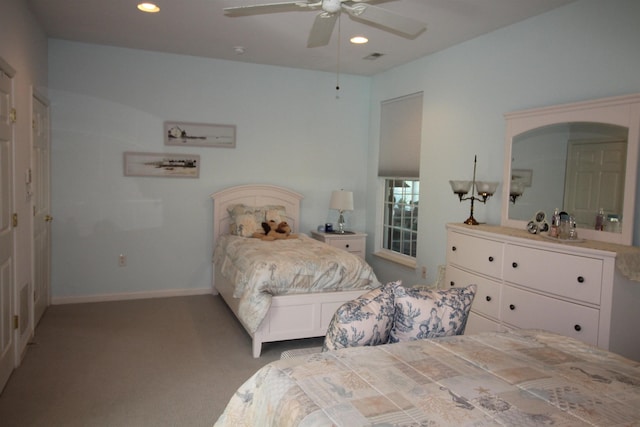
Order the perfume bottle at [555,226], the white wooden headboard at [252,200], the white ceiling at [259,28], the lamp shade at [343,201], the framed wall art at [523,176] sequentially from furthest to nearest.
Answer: the lamp shade at [343,201] → the white wooden headboard at [252,200] → the framed wall art at [523,176] → the white ceiling at [259,28] → the perfume bottle at [555,226]

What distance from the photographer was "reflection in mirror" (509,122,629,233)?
2.97 m

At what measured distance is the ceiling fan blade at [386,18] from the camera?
7.94 ft

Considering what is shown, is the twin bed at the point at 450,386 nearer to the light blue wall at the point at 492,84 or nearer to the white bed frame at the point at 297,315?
the light blue wall at the point at 492,84

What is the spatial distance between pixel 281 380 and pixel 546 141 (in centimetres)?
293

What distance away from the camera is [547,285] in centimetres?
292

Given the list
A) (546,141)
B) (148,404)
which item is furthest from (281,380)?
(546,141)

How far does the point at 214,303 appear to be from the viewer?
4.90 m

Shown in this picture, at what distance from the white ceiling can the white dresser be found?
1.67m

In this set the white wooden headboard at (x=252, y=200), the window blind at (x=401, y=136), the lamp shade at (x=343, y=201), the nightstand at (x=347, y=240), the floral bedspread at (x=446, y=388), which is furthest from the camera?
the lamp shade at (x=343, y=201)

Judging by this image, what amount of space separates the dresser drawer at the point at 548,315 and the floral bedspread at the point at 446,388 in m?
1.02

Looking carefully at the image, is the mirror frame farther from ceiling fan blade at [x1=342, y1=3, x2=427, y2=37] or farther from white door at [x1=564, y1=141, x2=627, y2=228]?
ceiling fan blade at [x1=342, y1=3, x2=427, y2=37]

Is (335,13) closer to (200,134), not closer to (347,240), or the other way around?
(200,134)

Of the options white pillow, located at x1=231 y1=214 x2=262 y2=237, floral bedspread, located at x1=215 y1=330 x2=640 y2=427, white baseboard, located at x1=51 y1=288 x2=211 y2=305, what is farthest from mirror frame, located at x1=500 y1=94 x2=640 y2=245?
white baseboard, located at x1=51 y1=288 x2=211 y2=305

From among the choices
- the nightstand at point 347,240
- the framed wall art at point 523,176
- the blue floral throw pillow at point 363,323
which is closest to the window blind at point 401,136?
the nightstand at point 347,240
